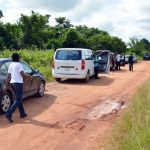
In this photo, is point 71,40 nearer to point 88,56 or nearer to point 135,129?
point 88,56

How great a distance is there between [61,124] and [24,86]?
3190 mm

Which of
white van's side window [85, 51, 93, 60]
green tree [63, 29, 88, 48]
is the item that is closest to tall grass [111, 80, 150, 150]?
white van's side window [85, 51, 93, 60]

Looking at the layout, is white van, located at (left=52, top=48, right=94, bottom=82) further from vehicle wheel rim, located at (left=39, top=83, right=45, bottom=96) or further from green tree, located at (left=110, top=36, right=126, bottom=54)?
green tree, located at (left=110, top=36, right=126, bottom=54)

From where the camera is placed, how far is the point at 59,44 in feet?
175

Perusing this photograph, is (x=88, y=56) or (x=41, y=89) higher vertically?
(x=88, y=56)

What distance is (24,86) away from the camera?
12.7 metres

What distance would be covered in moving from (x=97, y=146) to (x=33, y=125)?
7.63 ft

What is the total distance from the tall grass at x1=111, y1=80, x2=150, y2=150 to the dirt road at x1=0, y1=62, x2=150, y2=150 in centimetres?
36

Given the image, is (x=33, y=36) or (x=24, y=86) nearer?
(x=24, y=86)

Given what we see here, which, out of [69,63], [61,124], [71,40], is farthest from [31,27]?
[61,124]

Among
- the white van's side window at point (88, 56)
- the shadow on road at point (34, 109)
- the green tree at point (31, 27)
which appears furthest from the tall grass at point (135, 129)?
the green tree at point (31, 27)

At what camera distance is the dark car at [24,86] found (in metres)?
11.1

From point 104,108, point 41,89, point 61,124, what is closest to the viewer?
point 61,124

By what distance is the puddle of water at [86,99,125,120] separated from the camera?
1119 cm
